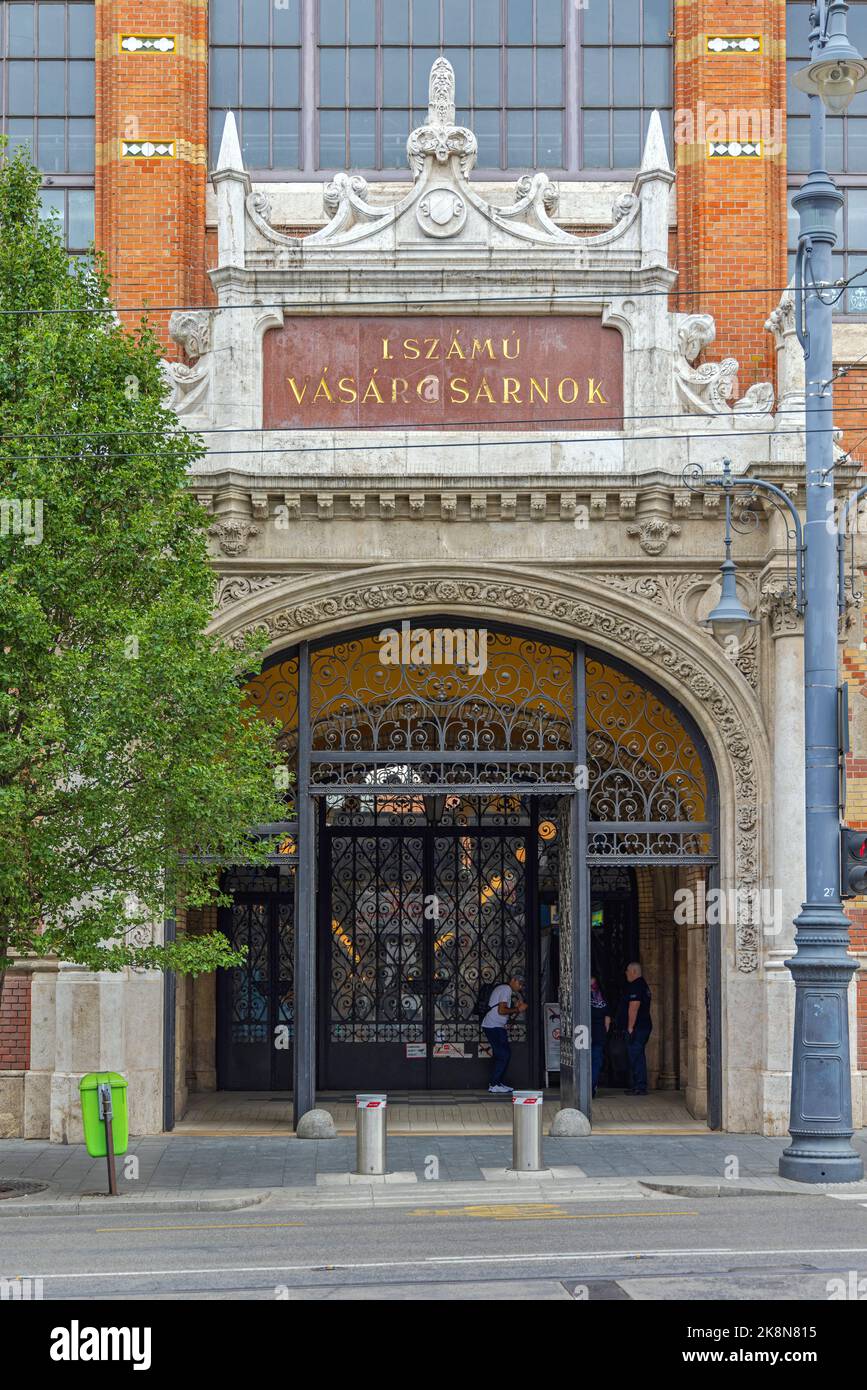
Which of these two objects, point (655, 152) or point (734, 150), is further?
point (734, 150)

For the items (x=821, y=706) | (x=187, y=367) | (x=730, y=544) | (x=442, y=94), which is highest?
(x=442, y=94)

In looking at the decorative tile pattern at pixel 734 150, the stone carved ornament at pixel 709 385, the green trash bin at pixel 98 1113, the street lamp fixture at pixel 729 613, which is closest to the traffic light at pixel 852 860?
the street lamp fixture at pixel 729 613

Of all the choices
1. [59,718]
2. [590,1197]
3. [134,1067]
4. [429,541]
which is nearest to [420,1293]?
[590,1197]

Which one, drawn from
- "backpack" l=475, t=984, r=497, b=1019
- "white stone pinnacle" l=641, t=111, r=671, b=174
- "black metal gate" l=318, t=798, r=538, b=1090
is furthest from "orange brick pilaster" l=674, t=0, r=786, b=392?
"backpack" l=475, t=984, r=497, b=1019

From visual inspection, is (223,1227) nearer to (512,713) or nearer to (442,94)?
(512,713)

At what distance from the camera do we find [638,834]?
19734 mm

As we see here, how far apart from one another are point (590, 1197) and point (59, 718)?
5709 mm

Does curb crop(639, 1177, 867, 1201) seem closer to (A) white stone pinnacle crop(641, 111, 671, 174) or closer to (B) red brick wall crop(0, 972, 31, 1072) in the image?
(B) red brick wall crop(0, 972, 31, 1072)

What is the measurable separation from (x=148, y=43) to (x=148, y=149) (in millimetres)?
1227

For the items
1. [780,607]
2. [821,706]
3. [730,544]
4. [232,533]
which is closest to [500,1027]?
[780,607]

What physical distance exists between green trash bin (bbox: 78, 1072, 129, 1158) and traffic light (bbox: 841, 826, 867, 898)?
20.6 ft

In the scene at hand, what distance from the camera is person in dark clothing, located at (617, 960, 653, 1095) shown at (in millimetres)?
22250

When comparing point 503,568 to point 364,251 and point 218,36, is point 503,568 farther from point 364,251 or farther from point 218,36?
point 218,36

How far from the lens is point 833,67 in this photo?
48.8 feet
